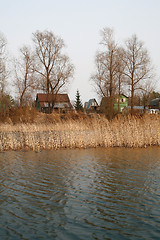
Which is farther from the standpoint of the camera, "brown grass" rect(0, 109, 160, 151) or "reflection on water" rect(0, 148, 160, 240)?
"brown grass" rect(0, 109, 160, 151)

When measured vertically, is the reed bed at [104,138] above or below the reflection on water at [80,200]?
above

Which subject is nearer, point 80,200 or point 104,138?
point 80,200

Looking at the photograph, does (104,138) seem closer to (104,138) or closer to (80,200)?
(104,138)

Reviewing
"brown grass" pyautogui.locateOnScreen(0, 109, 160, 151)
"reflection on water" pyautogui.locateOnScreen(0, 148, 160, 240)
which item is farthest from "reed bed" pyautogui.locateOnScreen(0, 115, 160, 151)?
"reflection on water" pyautogui.locateOnScreen(0, 148, 160, 240)

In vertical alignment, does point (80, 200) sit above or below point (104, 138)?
below

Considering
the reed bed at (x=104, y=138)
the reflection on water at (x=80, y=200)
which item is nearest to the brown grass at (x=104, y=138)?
the reed bed at (x=104, y=138)

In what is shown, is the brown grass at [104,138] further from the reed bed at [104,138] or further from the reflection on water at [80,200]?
the reflection on water at [80,200]

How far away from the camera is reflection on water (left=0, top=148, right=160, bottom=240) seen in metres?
4.14

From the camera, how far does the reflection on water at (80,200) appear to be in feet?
13.6

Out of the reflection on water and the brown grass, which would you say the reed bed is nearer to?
the brown grass

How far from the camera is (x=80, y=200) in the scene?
18.3 feet

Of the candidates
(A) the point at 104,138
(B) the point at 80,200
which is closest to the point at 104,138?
(A) the point at 104,138

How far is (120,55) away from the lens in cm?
3353

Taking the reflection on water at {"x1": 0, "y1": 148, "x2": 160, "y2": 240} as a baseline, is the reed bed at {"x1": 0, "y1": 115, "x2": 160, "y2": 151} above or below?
above
